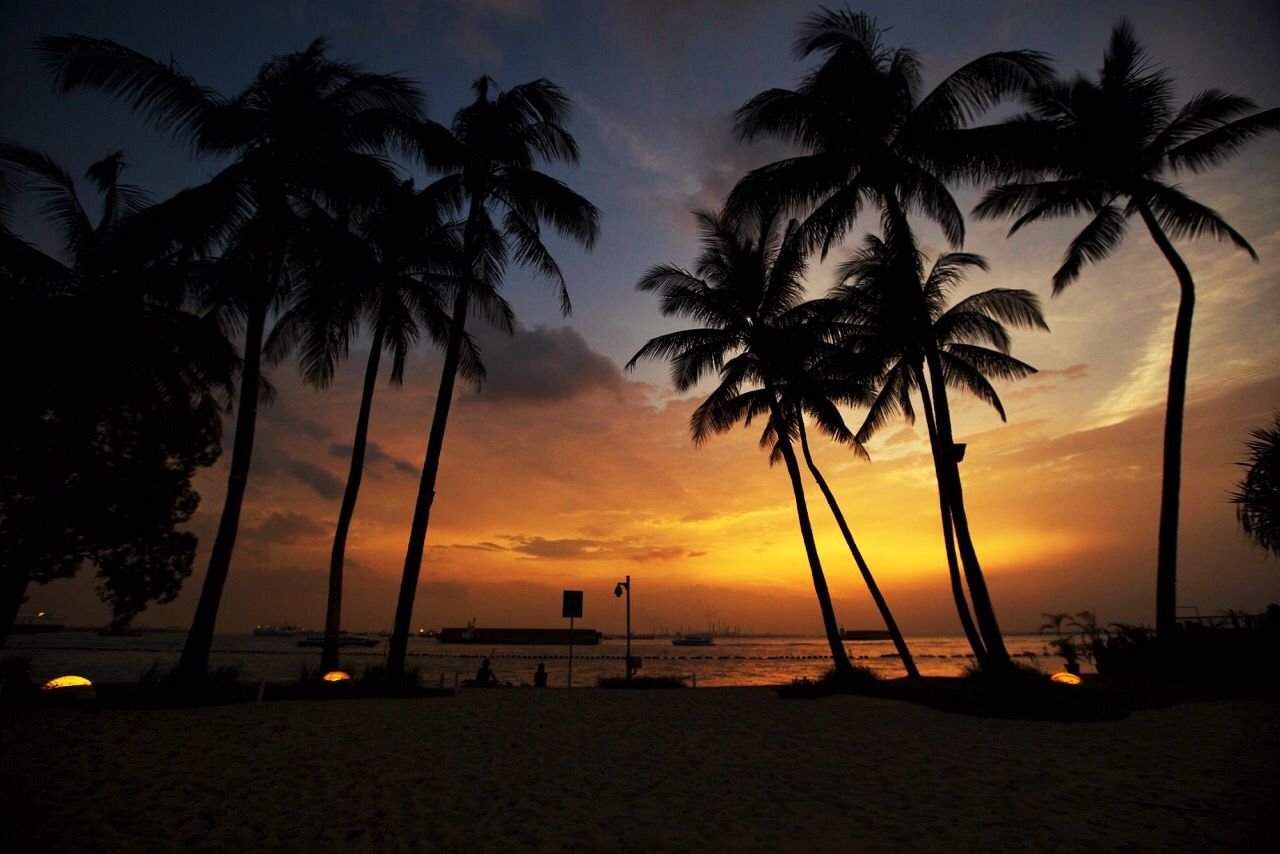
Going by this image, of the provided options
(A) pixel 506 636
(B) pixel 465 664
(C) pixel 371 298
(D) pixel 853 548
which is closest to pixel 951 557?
(D) pixel 853 548

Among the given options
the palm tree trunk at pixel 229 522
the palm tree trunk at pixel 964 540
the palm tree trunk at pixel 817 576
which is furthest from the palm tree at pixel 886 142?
the palm tree trunk at pixel 229 522

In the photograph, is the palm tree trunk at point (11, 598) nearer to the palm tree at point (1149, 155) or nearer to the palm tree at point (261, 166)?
the palm tree at point (261, 166)

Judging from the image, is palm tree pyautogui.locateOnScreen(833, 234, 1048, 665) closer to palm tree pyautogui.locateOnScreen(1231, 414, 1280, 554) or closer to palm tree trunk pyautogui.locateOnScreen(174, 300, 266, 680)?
palm tree pyautogui.locateOnScreen(1231, 414, 1280, 554)

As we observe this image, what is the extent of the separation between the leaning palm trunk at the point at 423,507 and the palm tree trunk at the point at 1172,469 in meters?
17.3

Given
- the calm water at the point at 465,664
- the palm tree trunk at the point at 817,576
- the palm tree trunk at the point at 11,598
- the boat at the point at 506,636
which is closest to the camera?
the palm tree trunk at the point at 11,598

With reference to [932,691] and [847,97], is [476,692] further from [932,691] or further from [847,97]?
[847,97]

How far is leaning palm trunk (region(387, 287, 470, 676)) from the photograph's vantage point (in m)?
13.6

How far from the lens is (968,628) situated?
18.8 meters

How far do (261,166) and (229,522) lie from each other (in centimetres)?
796

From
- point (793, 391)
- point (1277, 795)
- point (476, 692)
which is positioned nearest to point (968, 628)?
point (793, 391)

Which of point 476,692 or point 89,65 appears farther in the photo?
point 476,692

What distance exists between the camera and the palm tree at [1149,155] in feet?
44.0

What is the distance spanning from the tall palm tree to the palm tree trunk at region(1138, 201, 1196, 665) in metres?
18.1

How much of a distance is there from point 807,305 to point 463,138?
39.7 feet
